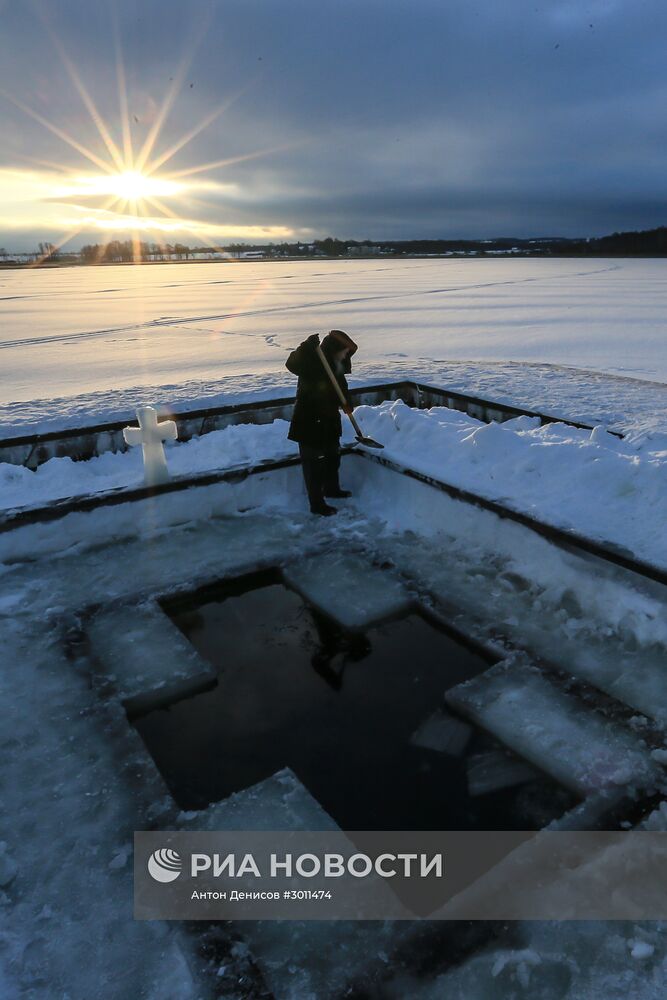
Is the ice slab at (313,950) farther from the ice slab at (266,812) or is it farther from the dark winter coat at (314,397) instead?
the dark winter coat at (314,397)

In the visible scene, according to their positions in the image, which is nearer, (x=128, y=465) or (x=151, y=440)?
(x=151, y=440)

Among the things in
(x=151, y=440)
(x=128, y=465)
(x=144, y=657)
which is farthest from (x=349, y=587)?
(x=128, y=465)

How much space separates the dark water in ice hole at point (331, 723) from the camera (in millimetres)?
2436

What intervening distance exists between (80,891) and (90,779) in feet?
1.64

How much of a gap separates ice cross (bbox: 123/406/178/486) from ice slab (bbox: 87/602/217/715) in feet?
4.53

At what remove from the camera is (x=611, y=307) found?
2202cm

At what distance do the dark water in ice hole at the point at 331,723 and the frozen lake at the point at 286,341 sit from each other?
5.48 metres

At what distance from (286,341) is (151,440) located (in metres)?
11.0

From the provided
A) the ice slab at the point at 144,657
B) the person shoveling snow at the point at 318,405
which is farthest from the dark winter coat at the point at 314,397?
the ice slab at the point at 144,657

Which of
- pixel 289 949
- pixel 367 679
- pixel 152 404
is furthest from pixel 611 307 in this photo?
pixel 289 949

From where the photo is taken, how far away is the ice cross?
484cm

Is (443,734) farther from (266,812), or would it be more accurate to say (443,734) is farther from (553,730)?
(266,812)

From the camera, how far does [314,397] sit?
4.91 m

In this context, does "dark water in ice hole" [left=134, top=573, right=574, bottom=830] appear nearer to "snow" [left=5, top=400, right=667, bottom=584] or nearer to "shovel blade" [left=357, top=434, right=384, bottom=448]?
"snow" [left=5, top=400, right=667, bottom=584]
